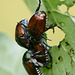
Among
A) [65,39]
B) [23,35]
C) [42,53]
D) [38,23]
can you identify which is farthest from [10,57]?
[65,39]

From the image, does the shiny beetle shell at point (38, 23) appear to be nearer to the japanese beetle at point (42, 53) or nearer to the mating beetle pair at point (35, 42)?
the mating beetle pair at point (35, 42)

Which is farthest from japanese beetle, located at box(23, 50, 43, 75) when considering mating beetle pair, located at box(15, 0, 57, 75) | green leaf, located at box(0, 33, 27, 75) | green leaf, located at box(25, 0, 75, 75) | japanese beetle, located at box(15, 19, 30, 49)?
green leaf, located at box(0, 33, 27, 75)

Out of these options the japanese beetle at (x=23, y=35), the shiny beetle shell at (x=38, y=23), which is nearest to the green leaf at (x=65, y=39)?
the shiny beetle shell at (x=38, y=23)

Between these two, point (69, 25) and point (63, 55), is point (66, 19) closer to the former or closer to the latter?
point (69, 25)

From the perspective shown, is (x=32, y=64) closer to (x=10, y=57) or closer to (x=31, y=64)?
(x=31, y=64)

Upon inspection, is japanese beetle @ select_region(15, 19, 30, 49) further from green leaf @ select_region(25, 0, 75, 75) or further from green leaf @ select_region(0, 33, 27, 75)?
green leaf @ select_region(0, 33, 27, 75)
